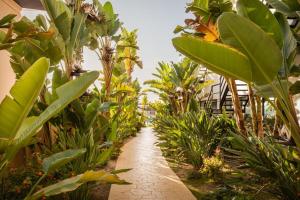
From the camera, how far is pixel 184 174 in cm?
655

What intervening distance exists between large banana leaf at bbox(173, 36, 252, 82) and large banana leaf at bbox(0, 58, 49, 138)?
4.53 feet

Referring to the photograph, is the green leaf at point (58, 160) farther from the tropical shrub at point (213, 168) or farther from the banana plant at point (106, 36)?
the banana plant at point (106, 36)

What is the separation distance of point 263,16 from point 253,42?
67 centimetres

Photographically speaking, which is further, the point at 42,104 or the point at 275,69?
the point at 42,104

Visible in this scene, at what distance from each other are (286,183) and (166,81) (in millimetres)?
10640

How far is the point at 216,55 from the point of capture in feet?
9.61

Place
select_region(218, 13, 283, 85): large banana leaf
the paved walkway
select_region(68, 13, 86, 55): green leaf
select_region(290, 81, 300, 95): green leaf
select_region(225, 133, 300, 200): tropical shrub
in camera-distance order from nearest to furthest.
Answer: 1. select_region(218, 13, 283, 85): large banana leaf
2. select_region(225, 133, 300, 200): tropical shrub
3. select_region(290, 81, 300, 95): green leaf
4. the paved walkway
5. select_region(68, 13, 86, 55): green leaf

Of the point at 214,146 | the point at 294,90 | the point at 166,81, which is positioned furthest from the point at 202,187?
the point at 166,81

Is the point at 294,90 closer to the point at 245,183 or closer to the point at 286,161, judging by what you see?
the point at 286,161

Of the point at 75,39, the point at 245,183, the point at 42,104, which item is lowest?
the point at 245,183

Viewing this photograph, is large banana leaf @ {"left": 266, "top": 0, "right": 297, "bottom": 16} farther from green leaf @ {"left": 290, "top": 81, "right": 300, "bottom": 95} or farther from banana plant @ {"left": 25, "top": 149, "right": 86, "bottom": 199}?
banana plant @ {"left": 25, "top": 149, "right": 86, "bottom": 199}

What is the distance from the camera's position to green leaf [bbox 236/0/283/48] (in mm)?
3330

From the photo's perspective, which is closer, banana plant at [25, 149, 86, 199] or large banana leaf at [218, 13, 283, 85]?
banana plant at [25, 149, 86, 199]

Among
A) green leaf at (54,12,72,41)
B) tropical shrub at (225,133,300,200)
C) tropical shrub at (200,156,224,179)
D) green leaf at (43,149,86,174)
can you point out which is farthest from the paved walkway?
green leaf at (54,12,72,41)
